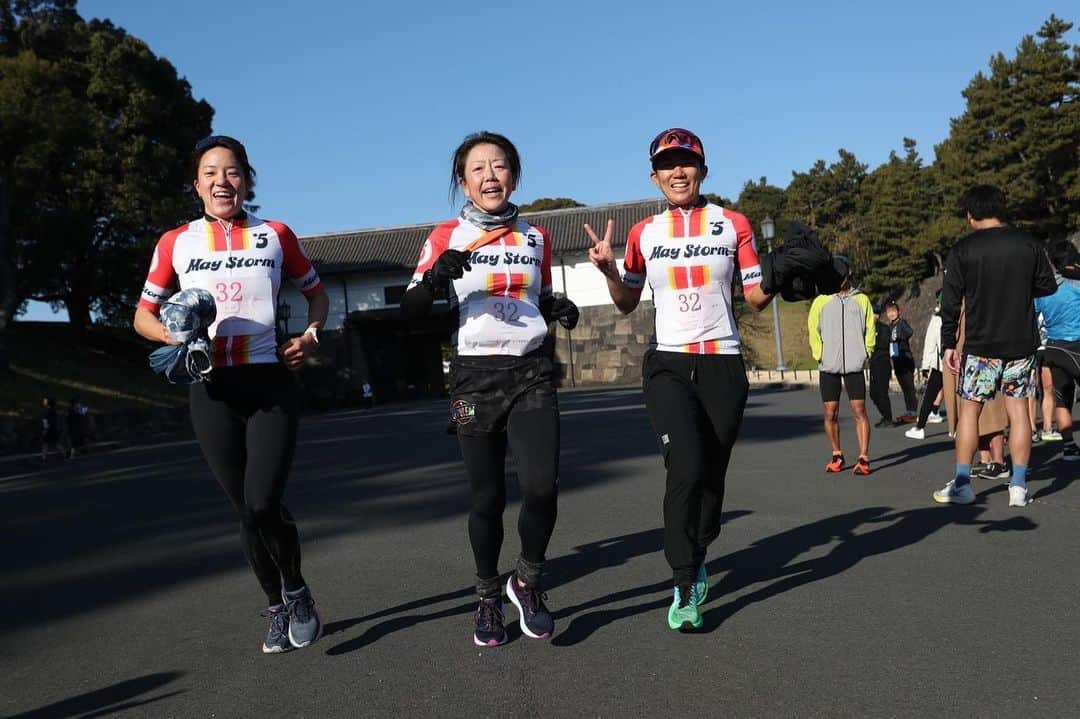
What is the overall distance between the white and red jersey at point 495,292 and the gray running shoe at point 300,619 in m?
1.25

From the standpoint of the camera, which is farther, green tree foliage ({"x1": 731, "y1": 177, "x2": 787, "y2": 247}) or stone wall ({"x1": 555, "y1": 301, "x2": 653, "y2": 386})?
green tree foliage ({"x1": 731, "y1": 177, "x2": 787, "y2": 247})

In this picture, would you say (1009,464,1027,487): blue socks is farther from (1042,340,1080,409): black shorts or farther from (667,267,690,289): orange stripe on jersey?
(667,267,690,289): orange stripe on jersey

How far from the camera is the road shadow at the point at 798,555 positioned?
14.6 ft

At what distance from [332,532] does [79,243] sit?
31247 millimetres

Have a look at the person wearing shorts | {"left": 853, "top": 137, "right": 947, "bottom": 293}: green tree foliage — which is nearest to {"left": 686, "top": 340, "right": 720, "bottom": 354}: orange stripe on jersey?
the person wearing shorts

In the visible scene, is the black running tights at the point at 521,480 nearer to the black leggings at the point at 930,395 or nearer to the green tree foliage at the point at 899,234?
the black leggings at the point at 930,395

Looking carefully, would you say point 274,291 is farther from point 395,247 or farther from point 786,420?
point 395,247

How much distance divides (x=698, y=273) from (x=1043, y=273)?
10.8 feet

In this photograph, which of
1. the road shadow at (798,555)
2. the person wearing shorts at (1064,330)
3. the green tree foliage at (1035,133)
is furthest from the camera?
the green tree foliage at (1035,133)

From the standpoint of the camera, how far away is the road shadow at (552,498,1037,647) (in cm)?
445

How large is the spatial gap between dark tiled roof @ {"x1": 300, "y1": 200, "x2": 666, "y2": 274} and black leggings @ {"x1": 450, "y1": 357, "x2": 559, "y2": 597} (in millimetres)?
42789

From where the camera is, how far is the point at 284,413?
13.5 feet

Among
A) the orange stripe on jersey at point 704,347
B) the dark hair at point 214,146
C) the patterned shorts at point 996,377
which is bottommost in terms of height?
the patterned shorts at point 996,377

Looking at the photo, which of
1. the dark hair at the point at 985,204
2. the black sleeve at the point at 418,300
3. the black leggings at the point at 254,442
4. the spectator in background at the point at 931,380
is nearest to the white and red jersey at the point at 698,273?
the black sleeve at the point at 418,300
